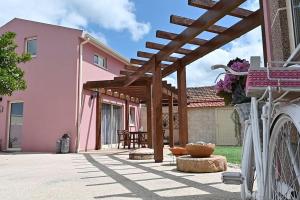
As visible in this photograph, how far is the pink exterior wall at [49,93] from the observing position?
41.9 feet

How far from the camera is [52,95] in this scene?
1310cm

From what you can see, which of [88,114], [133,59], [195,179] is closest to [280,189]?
[195,179]

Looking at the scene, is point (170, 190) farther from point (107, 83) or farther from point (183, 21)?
point (107, 83)

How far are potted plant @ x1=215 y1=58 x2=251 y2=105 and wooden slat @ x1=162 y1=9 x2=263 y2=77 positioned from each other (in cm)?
224

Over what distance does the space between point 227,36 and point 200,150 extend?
99.2 inches

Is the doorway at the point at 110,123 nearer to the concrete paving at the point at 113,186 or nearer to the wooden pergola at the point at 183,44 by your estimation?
the wooden pergola at the point at 183,44

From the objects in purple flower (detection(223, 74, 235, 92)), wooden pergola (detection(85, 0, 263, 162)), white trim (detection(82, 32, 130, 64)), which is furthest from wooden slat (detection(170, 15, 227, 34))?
white trim (detection(82, 32, 130, 64))

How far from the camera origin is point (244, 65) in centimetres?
298

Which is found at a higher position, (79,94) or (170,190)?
(79,94)

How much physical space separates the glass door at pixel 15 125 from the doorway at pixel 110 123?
12.2 feet

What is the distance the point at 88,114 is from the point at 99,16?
6041 mm

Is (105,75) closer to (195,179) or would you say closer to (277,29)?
(195,179)

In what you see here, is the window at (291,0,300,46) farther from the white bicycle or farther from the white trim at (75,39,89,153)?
the white trim at (75,39,89,153)

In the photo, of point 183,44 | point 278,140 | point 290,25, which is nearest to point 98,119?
point 183,44
